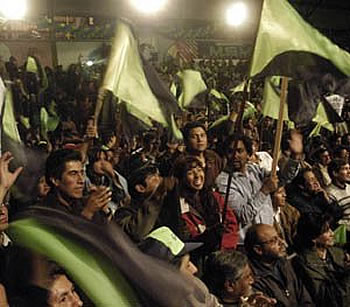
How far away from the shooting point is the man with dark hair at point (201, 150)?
4.06m

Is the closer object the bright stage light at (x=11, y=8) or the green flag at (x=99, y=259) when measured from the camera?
the green flag at (x=99, y=259)

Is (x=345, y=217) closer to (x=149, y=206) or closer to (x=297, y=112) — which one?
(x=297, y=112)

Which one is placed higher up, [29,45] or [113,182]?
[113,182]

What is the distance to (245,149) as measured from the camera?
4316 mm

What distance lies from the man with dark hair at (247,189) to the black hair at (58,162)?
0.78 m

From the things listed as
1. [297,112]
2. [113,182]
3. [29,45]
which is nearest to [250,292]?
[113,182]

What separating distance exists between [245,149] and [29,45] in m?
7.30

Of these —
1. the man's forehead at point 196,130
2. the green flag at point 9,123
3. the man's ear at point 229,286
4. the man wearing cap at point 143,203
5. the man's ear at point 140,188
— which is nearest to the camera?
the man's ear at point 229,286

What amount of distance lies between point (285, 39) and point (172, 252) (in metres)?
1.20

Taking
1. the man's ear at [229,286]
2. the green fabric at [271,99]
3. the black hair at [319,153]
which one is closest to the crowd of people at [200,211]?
the man's ear at [229,286]

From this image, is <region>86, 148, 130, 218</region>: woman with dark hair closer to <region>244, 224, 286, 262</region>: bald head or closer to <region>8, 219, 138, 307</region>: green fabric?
<region>244, 224, 286, 262</region>: bald head

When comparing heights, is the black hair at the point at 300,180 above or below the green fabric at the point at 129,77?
below

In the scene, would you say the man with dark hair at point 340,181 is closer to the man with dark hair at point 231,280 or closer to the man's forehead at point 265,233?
the man's forehead at point 265,233

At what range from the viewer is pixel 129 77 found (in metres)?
3.40
